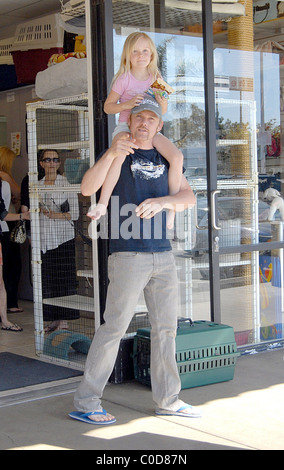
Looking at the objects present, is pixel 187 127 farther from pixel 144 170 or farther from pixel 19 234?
pixel 19 234

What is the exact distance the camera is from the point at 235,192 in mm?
5176

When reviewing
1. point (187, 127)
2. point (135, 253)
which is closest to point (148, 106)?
point (135, 253)

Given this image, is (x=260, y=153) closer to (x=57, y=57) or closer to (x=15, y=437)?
(x=57, y=57)

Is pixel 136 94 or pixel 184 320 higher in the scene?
pixel 136 94

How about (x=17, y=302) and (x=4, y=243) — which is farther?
(x=17, y=302)

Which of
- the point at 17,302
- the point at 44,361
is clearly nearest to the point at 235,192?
the point at 44,361

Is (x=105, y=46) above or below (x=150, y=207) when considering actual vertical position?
above

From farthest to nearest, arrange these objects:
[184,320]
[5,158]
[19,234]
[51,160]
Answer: [5,158] < [19,234] < [51,160] < [184,320]

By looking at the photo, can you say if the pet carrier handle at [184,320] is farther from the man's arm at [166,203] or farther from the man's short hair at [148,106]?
the man's short hair at [148,106]

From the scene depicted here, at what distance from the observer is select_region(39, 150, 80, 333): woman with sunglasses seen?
5289mm

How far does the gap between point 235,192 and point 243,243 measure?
15.4 inches

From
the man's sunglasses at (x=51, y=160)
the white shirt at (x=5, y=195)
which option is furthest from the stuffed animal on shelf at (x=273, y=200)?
the white shirt at (x=5, y=195)

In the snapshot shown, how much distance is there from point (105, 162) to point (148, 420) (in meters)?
1.41

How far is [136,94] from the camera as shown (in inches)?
148
